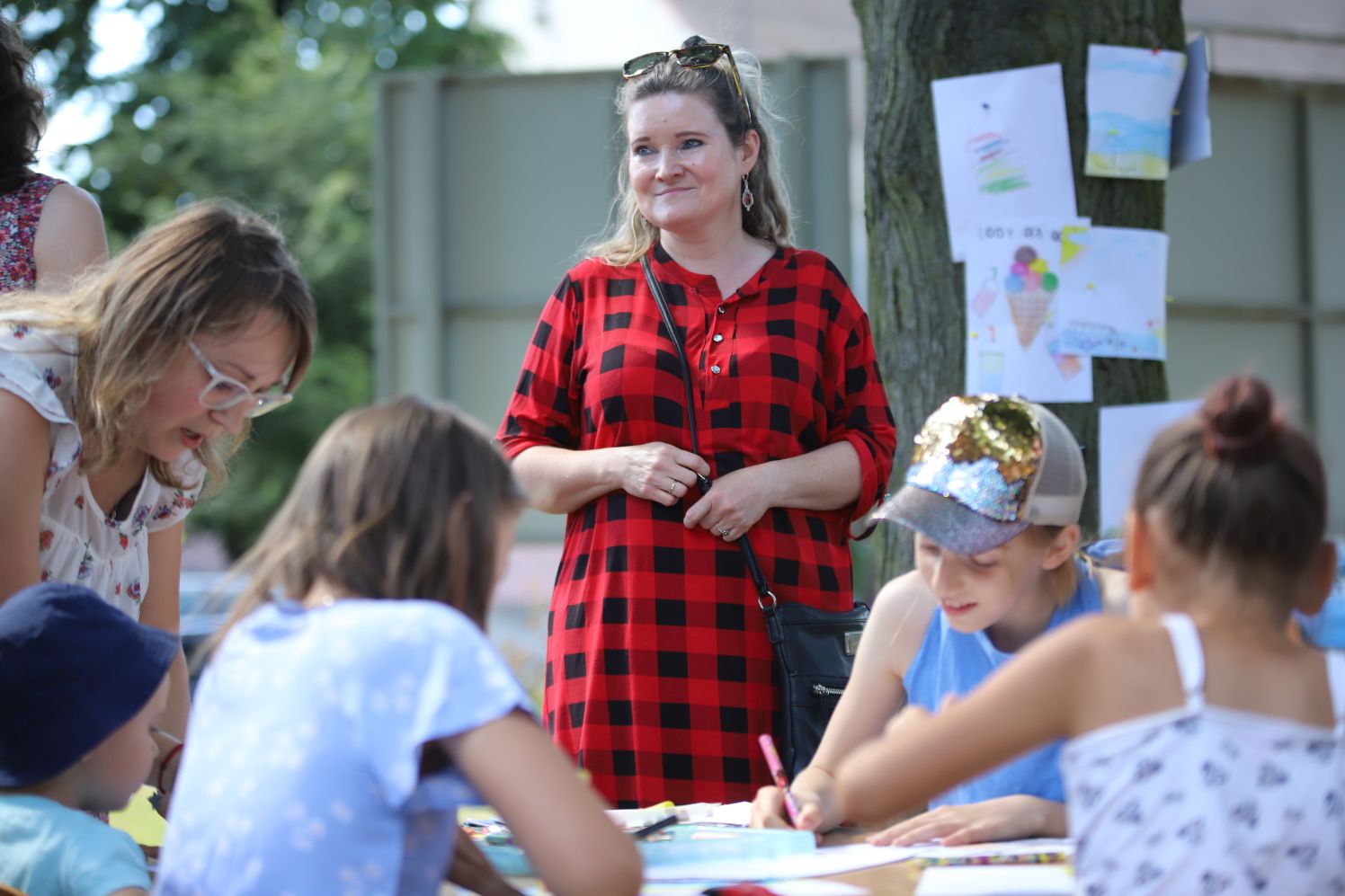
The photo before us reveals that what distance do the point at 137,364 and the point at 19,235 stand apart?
0.78m

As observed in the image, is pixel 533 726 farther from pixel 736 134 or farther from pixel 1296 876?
pixel 736 134

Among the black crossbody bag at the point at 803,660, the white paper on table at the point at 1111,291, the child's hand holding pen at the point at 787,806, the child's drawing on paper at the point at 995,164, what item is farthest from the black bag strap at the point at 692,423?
the white paper on table at the point at 1111,291

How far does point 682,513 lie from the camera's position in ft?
9.09

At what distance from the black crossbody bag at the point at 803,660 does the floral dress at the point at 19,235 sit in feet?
4.33

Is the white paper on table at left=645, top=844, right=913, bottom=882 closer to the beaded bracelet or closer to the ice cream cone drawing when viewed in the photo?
the beaded bracelet

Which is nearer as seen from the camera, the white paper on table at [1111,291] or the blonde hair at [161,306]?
the blonde hair at [161,306]

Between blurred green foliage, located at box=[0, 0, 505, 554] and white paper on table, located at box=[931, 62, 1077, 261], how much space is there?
1301 centimetres

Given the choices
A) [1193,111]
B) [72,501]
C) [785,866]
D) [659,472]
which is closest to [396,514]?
[785,866]

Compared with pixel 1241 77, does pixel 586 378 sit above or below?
below

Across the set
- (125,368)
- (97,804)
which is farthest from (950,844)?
(125,368)

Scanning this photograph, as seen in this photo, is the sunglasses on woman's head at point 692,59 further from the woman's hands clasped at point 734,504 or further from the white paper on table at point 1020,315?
the woman's hands clasped at point 734,504

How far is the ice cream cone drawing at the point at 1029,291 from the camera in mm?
3285

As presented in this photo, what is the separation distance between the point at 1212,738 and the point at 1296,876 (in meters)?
0.17

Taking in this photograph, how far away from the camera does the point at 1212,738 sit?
4.63 ft
